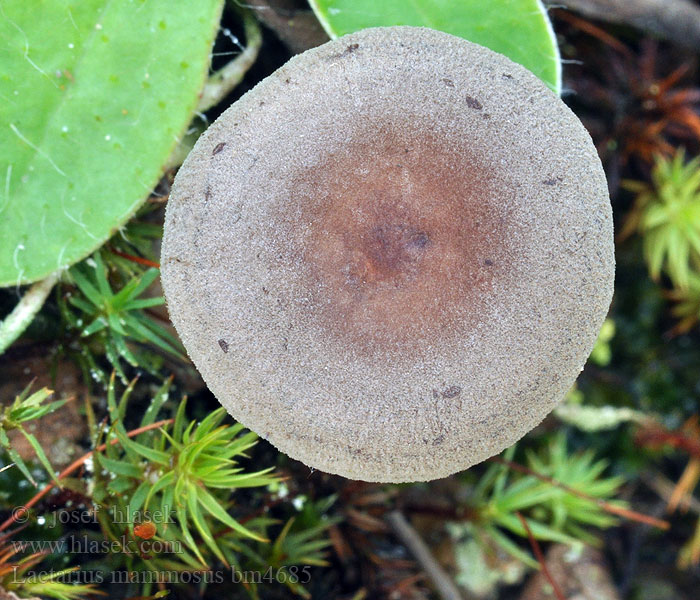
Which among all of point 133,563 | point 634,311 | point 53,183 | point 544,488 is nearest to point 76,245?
point 53,183

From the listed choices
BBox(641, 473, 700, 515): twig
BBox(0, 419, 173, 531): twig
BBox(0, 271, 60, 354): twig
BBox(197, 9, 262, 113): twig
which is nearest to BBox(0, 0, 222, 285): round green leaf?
BBox(0, 271, 60, 354): twig

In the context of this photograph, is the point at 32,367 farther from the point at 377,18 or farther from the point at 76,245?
the point at 377,18

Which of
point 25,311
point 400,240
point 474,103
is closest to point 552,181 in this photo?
point 474,103

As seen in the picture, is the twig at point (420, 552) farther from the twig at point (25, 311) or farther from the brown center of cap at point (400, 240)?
the twig at point (25, 311)

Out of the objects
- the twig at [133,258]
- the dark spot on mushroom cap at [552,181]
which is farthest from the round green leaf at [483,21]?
the twig at [133,258]

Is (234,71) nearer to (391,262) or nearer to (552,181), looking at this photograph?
(391,262)
